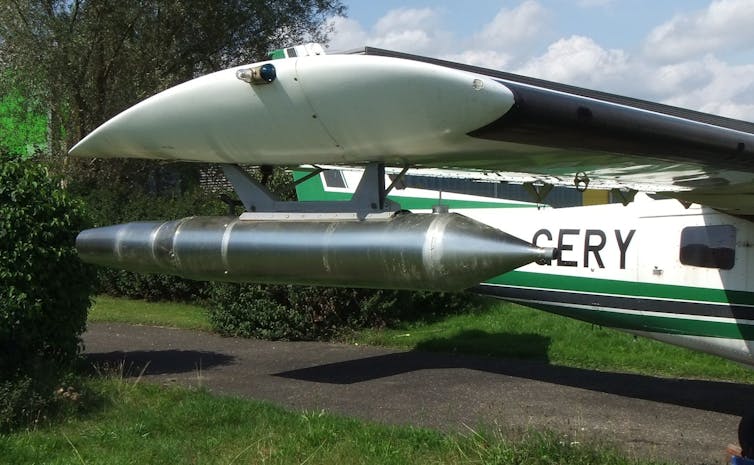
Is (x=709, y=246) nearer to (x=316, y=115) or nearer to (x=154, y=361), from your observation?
(x=316, y=115)

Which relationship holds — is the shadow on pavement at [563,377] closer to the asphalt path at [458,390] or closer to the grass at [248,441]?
the asphalt path at [458,390]

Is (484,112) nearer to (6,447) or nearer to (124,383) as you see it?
(6,447)

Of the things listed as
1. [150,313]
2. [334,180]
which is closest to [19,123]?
[150,313]

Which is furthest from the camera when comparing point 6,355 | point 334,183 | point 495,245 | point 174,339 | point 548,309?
point 174,339

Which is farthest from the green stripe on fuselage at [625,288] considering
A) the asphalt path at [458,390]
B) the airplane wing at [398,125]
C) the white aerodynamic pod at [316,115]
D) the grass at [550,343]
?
the white aerodynamic pod at [316,115]

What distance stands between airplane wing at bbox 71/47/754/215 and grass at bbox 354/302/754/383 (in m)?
5.35

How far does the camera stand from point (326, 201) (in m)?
4.63

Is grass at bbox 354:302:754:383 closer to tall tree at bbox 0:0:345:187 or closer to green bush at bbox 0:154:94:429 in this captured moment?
green bush at bbox 0:154:94:429

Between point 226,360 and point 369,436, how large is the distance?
13.9ft

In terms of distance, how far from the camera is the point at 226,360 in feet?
33.1

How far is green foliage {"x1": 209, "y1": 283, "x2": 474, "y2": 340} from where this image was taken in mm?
11859

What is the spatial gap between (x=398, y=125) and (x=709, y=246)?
476 cm

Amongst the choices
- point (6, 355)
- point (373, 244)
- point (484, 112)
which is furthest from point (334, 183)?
point (484, 112)

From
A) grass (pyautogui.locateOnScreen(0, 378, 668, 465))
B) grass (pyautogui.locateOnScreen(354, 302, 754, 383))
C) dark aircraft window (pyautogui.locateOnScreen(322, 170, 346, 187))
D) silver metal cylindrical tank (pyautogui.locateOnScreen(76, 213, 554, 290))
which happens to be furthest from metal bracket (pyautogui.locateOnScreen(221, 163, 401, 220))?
grass (pyautogui.locateOnScreen(354, 302, 754, 383))
